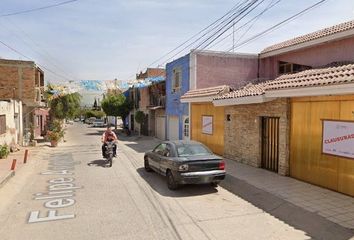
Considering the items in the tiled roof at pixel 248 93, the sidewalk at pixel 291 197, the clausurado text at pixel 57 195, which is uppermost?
the tiled roof at pixel 248 93

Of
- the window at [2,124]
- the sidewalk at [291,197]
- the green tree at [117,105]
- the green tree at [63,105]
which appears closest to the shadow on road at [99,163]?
the sidewalk at [291,197]

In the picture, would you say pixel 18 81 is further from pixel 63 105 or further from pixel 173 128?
pixel 173 128

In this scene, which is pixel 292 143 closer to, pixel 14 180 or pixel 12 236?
pixel 12 236

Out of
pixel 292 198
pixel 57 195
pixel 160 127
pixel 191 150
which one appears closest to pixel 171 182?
pixel 191 150

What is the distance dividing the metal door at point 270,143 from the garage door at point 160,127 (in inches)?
576

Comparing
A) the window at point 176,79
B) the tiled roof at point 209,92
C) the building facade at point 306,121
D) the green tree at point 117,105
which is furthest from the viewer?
the green tree at point 117,105

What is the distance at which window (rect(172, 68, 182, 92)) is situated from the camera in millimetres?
21894

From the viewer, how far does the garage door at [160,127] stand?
26594mm

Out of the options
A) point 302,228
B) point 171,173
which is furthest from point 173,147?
point 302,228

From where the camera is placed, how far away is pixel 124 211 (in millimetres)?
7395

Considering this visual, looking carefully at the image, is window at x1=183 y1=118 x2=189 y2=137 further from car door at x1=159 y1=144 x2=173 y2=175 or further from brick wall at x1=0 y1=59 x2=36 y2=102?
brick wall at x1=0 y1=59 x2=36 y2=102

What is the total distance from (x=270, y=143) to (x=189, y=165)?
4.23 m

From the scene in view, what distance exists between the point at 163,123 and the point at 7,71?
1233cm

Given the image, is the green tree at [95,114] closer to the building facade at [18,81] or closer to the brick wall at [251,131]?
the building facade at [18,81]
